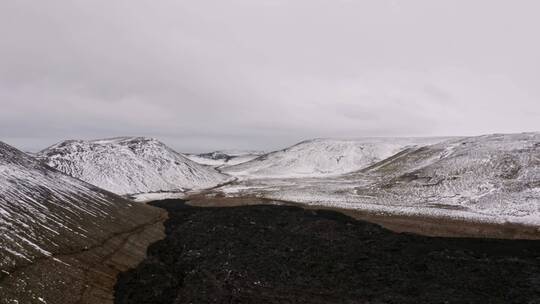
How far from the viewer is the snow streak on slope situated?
34125 millimetres

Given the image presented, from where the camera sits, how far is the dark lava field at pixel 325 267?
32812 mm

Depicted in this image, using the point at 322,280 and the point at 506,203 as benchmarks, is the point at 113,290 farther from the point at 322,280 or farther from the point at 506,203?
the point at 506,203

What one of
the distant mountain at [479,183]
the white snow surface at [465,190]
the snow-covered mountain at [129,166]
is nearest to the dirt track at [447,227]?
the white snow surface at [465,190]

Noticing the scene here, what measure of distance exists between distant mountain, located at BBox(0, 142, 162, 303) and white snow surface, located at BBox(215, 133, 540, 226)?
3956 cm

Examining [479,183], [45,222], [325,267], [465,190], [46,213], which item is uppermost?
[479,183]

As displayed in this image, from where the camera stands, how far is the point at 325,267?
Result: 40.9m

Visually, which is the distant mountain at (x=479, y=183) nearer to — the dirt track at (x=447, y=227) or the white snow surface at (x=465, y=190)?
the white snow surface at (x=465, y=190)

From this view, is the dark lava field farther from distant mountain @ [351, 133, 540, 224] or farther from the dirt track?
distant mountain @ [351, 133, 540, 224]

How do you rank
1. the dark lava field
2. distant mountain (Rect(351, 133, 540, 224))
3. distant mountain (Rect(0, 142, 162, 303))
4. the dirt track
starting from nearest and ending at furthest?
1. distant mountain (Rect(0, 142, 162, 303))
2. the dark lava field
3. the dirt track
4. distant mountain (Rect(351, 133, 540, 224))

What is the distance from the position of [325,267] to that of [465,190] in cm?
5526

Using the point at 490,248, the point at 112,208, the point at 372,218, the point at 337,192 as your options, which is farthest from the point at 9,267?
the point at 337,192

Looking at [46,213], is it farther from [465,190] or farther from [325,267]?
[465,190]

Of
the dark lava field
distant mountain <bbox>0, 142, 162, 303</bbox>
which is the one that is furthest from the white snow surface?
distant mountain <bbox>0, 142, 162, 303</bbox>

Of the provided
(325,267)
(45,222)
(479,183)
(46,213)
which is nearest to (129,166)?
(46,213)
